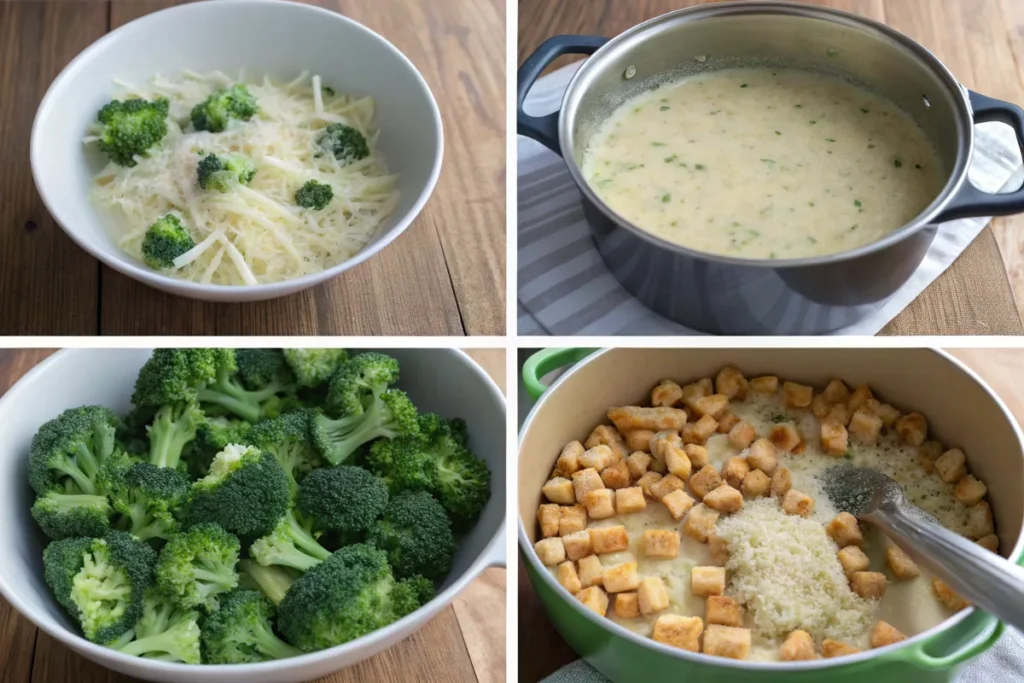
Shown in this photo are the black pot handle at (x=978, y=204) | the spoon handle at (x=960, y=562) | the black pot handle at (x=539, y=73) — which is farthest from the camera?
the black pot handle at (x=539, y=73)

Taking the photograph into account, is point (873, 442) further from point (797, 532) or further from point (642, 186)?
point (642, 186)

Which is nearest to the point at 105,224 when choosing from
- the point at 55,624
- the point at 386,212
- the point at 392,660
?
the point at 386,212

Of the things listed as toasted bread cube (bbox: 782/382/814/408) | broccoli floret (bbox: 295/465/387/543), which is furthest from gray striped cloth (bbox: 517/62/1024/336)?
broccoli floret (bbox: 295/465/387/543)

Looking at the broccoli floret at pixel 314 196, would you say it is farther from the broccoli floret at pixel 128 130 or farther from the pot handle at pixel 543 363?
the pot handle at pixel 543 363

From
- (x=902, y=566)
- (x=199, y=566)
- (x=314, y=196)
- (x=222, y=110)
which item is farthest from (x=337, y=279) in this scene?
(x=902, y=566)

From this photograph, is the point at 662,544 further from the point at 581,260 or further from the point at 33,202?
the point at 33,202

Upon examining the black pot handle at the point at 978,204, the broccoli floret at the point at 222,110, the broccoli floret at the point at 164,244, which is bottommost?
the broccoli floret at the point at 164,244

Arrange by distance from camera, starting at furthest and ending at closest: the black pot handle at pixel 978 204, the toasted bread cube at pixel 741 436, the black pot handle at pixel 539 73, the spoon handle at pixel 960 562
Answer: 1. the toasted bread cube at pixel 741 436
2. the black pot handle at pixel 539 73
3. the black pot handle at pixel 978 204
4. the spoon handle at pixel 960 562

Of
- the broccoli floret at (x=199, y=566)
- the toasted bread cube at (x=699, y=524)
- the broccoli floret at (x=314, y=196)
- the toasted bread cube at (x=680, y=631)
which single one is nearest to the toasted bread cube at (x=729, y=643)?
the toasted bread cube at (x=680, y=631)
